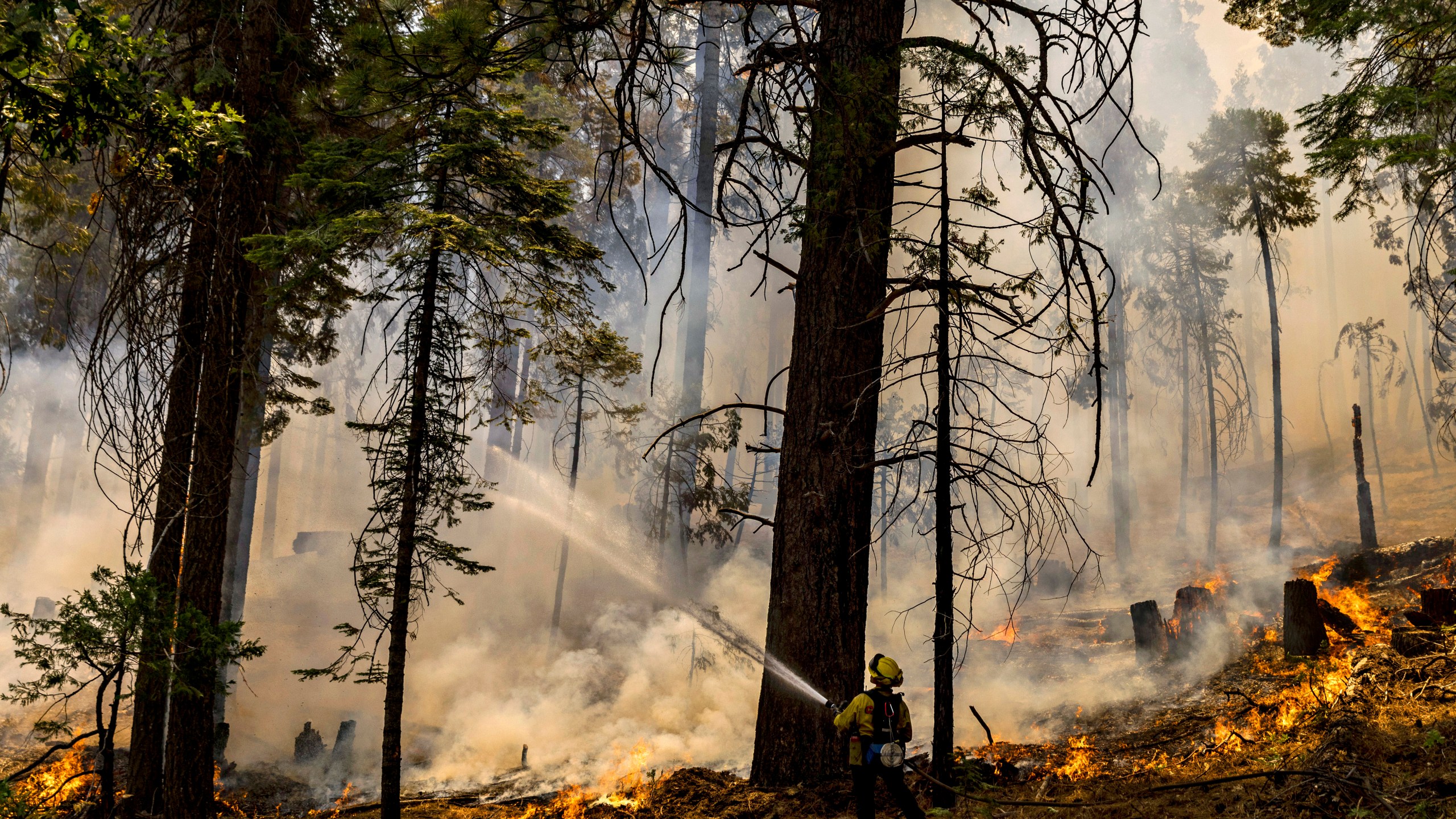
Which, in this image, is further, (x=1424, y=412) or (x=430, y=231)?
(x=1424, y=412)

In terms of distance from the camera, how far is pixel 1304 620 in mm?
9578

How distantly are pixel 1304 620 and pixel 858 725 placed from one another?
8.14m

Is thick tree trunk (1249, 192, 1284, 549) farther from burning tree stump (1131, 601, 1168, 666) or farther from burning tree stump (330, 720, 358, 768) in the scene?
burning tree stump (330, 720, 358, 768)

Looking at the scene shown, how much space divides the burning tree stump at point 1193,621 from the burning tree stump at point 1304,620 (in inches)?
209

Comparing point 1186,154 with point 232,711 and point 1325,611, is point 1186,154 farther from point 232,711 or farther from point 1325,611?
point 232,711

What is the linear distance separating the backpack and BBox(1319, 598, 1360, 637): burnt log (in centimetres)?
810

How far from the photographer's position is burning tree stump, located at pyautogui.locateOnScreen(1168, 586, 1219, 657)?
14.6 meters

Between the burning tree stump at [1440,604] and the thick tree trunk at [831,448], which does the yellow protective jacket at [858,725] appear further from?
the burning tree stump at [1440,604]

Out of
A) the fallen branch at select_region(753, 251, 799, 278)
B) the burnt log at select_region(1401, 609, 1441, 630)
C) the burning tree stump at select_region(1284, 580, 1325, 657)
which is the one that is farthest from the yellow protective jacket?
the burning tree stump at select_region(1284, 580, 1325, 657)

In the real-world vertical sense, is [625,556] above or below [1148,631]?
above

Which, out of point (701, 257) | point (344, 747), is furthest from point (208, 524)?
point (701, 257)

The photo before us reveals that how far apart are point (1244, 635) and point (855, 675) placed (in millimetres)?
12543

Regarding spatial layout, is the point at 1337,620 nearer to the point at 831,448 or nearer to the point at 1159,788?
the point at 1159,788

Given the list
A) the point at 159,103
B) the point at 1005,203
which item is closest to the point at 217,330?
the point at 159,103
